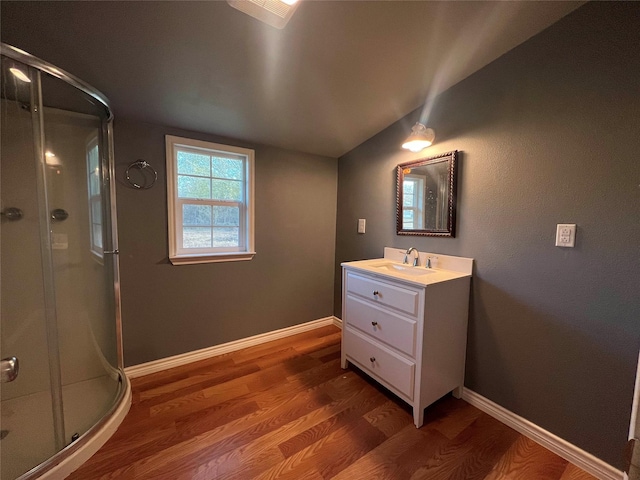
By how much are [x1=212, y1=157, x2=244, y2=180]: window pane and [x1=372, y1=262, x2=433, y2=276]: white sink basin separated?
1.45m

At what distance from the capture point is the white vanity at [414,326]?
58.4 inches

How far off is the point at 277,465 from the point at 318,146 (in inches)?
92.4

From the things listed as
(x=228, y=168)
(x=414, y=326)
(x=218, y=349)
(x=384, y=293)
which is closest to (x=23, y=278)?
(x=218, y=349)

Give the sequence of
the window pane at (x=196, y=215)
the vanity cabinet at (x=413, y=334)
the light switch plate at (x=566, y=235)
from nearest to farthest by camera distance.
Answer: the light switch plate at (x=566, y=235)
the vanity cabinet at (x=413, y=334)
the window pane at (x=196, y=215)

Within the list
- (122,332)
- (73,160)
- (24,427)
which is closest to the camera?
(24,427)

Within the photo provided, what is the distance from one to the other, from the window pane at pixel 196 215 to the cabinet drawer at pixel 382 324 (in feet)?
4.43

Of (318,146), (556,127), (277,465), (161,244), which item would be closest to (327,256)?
(318,146)

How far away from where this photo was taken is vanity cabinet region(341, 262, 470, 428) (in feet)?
4.85

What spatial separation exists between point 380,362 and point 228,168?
77.1 inches

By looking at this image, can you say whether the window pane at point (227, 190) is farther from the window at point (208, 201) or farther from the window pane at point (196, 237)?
the window pane at point (196, 237)

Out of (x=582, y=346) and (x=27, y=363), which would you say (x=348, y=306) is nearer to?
(x=582, y=346)

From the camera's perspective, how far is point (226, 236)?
2287 millimetres

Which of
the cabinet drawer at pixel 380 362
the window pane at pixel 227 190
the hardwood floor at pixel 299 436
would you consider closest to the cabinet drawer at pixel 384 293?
the cabinet drawer at pixel 380 362

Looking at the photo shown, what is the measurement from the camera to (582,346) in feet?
4.16
